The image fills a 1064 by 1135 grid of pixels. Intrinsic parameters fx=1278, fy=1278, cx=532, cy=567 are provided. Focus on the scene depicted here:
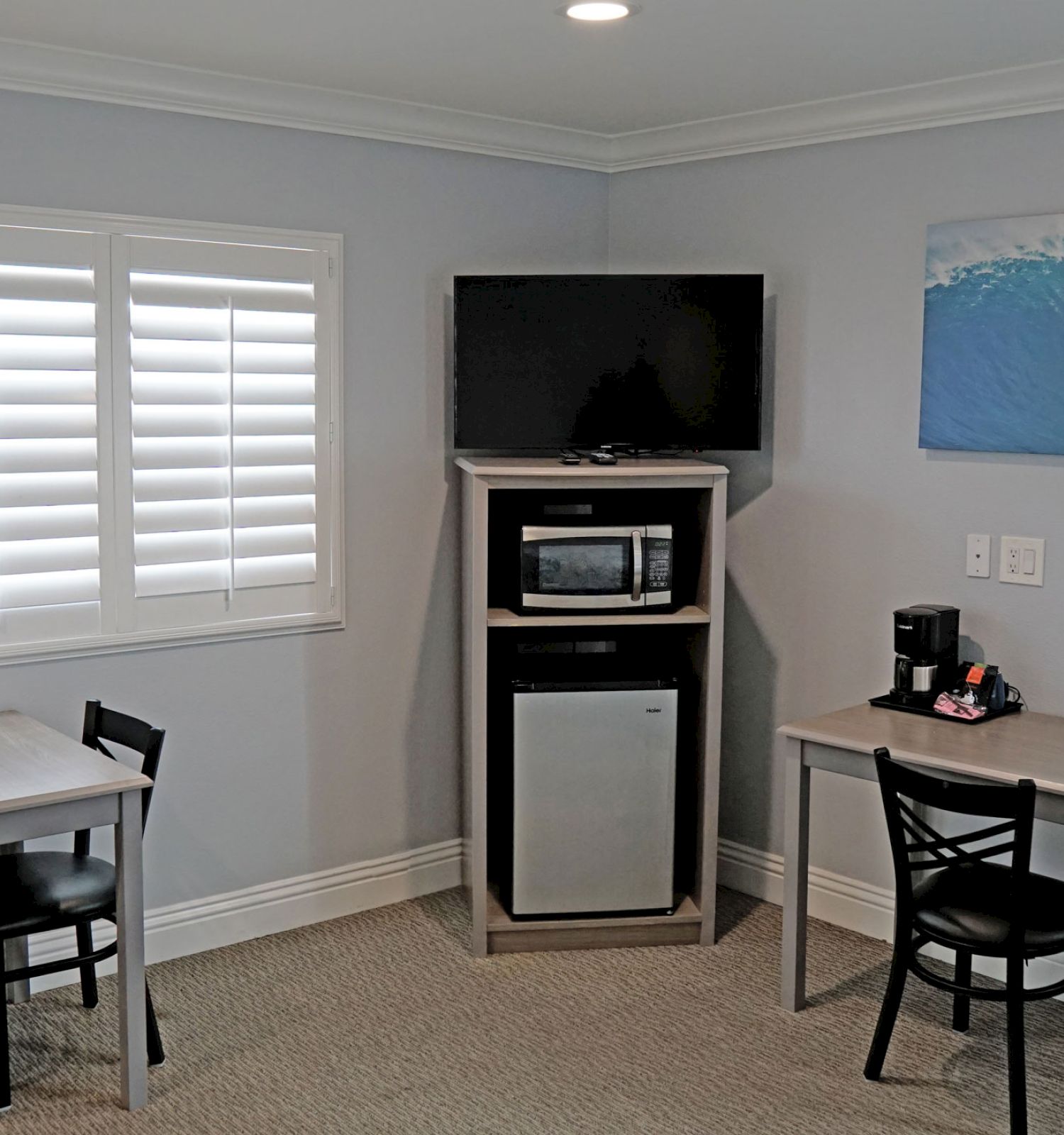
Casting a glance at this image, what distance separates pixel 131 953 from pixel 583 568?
5.15 feet

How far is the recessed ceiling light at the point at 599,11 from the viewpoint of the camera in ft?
8.75

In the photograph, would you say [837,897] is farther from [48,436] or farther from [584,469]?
[48,436]

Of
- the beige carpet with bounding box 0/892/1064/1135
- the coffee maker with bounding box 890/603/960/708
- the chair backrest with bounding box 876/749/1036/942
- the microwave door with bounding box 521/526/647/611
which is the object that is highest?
the microwave door with bounding box 521/526/647/611

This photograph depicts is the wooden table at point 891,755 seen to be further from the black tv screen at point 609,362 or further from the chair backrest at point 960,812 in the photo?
the black tv screen at point 609,362

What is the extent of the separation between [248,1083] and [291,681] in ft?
3.93

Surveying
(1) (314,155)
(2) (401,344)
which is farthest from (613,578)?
(1) (314,155)

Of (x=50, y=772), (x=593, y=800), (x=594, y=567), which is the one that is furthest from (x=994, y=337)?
(x=50, y=772)

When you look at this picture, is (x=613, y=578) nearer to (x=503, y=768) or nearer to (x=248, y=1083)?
(x=503, y=768)

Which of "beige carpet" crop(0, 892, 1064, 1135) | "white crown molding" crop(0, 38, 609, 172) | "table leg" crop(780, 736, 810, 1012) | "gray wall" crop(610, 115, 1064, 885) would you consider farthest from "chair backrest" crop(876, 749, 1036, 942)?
"white crown molding" crop(0, 38, 609, 172)

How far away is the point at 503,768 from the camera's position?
3.80 meters

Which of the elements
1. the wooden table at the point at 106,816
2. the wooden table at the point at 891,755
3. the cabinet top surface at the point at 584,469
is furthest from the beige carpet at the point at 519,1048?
the cabinet top surface at the point at 584,469

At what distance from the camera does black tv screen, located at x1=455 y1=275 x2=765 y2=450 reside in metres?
3.76

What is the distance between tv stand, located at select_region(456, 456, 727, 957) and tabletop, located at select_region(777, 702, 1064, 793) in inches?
22.6

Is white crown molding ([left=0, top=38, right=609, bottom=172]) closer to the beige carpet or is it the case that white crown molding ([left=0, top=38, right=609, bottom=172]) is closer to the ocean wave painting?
the ocean wave painting
